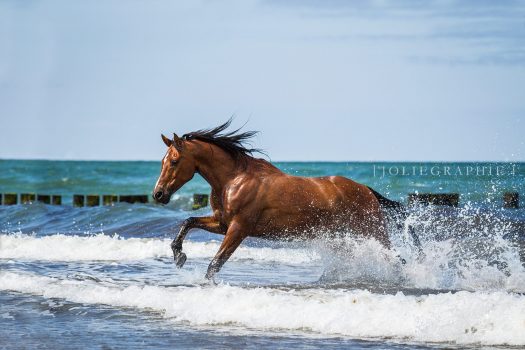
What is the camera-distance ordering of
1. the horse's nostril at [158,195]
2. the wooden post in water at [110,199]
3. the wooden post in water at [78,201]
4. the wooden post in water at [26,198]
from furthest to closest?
the wooden post in water at [26,198], the wooden post in water at [110,199], the wooden post in water at [78,201], the horse's nostril at [158,195]

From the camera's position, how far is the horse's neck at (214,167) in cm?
1064

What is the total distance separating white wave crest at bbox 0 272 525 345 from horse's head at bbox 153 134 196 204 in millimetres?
1130

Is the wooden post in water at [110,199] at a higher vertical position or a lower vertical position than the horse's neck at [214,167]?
higher

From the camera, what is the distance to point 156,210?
25.5 metres

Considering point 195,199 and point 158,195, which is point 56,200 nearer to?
point 195,199

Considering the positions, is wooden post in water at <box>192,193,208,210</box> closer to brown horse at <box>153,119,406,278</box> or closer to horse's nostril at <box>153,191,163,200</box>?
brown horse at <box>153,119,406,278</box>

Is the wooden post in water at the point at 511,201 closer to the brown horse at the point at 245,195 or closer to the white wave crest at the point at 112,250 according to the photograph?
the white wave crest at the point at 112,250

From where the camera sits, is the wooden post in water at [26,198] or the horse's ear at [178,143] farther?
the wooden post in water at [26,198]

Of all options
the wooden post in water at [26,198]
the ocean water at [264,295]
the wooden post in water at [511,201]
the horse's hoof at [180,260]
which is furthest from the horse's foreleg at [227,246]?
the wooden post in water at [26,198]

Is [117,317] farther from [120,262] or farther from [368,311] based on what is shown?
[120,262]

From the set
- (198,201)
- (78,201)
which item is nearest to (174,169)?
(198,201)

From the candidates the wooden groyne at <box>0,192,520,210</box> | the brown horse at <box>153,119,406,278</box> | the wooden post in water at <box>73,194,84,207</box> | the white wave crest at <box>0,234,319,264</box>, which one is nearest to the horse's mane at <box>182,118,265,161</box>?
the brown horse at <box>153,119,406,278</box>

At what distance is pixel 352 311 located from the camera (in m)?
8.39

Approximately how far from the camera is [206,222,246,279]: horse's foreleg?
10.4m
